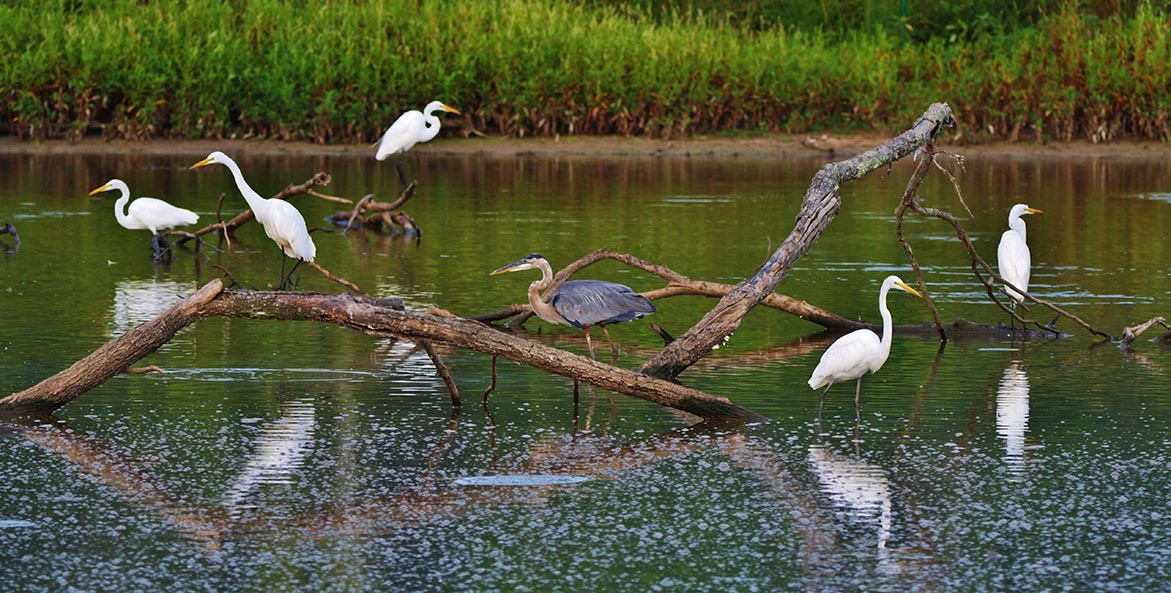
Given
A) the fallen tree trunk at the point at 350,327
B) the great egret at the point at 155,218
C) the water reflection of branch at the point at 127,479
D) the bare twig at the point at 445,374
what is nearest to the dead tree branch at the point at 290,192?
the great egret at the point at 155,218

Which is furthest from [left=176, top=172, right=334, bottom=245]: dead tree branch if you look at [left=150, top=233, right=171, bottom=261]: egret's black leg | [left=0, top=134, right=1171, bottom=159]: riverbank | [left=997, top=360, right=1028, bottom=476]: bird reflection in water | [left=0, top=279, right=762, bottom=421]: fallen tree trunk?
[left=0, top=134, right=1171, bottom=159]: riverbank

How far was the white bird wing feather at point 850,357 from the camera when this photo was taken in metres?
9.07

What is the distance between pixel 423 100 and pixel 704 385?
22239 millimetres

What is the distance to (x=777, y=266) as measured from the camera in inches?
372

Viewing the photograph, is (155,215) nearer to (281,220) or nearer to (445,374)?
(281,220)

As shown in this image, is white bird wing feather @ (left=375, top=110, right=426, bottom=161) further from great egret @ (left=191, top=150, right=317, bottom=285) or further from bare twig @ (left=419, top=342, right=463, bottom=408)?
bare twig @ (left=419, top=342, right=463, bottom=408)

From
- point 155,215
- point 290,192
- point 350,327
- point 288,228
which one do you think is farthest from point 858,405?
point 155,215

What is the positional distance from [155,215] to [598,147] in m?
15.1

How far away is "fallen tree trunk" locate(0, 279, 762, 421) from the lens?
28.2 ft

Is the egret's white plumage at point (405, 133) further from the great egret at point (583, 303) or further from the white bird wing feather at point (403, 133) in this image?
the great egret at point (583, 303)

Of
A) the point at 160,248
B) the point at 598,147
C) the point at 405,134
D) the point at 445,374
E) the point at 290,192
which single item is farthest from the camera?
the point at 598,147

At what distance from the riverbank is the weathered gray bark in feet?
66.4

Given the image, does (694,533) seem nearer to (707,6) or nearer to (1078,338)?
(1078,338)

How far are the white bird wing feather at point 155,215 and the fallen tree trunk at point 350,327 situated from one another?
7868mm
